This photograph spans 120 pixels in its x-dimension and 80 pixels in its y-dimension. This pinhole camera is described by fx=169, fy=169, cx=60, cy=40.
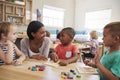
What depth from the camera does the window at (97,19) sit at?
21.5ft

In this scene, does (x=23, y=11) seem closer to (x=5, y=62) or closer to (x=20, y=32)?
(x=20, y=32)

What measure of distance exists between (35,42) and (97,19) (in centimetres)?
520

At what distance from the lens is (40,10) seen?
6.21 m

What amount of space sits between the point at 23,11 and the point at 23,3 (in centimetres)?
26

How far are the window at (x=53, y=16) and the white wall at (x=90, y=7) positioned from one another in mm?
770

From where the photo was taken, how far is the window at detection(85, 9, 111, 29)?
655 cm

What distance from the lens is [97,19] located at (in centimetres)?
688

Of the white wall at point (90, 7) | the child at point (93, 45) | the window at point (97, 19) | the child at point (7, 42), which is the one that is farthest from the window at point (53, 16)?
the child at point (7, 42)

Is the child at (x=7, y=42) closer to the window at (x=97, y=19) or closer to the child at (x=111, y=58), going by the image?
the child at (x=111, y=58)

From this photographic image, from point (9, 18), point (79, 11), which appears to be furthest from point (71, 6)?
point (9, 18)

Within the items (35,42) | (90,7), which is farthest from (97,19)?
(35,42)

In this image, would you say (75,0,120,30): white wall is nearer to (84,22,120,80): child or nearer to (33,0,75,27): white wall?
(33,0,75,27): white wall

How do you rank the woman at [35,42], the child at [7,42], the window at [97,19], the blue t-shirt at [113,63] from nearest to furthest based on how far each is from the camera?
the blue t-shirt at [113,63] < the child at [7,42] < the woman at [35,42] < the window at [97,19]

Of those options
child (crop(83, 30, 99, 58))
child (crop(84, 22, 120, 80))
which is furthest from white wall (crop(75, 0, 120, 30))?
child (crop(84, 22, 120, 80))
